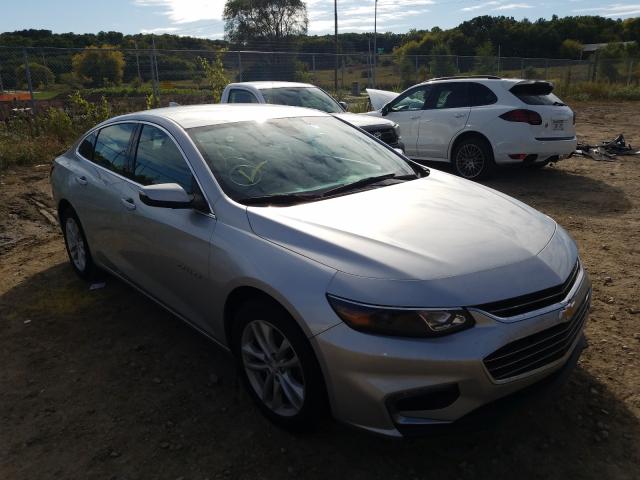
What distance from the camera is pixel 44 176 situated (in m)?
8.59

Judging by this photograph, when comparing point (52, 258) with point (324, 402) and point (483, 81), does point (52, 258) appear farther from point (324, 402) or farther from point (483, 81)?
point (483, 81)

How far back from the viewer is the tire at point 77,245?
471 cm

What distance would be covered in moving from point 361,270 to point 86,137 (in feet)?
11.4

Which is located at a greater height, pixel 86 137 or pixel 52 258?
pixel 86 137

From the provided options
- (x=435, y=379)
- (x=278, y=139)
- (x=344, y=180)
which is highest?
(x=278, y=139)

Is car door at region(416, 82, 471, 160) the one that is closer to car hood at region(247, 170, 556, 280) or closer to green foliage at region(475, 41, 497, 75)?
car hood at region(247, 170, 556, 280)

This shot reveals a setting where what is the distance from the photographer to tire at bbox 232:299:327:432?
248 cm

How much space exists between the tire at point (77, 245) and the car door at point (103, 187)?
20cm

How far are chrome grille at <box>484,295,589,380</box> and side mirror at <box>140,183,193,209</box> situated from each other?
183 cm

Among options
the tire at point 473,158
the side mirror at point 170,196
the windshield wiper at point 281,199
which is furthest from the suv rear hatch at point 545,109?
the side mirror at point 170,196

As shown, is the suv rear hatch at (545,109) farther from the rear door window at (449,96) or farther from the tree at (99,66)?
the tree at (99,66)

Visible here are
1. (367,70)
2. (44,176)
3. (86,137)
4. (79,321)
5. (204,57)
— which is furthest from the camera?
(367,70)

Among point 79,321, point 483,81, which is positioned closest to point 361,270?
point 79,321

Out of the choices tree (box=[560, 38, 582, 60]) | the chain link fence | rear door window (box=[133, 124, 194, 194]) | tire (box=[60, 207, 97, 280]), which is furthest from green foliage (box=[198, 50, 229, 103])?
tree (box=[560, 38, 582, 60])
